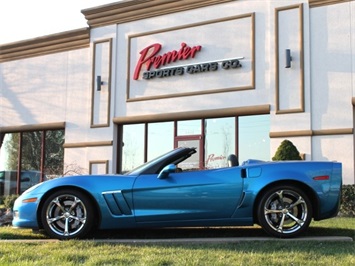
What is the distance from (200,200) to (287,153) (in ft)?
22.6

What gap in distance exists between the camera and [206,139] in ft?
46.2

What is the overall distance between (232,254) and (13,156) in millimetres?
15591

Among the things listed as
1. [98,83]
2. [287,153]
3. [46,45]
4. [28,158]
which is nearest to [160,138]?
[98,83]

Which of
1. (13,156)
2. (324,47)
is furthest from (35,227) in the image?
(13,156)

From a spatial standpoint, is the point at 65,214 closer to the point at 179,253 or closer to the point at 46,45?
the point at 179,253

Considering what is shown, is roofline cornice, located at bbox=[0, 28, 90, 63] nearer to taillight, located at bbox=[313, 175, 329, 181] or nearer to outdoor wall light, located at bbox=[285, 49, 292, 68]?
outdoor wall light, located at bbox=[285, 49, 292, 68]

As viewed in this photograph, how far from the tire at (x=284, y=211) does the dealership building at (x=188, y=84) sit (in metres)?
7.11

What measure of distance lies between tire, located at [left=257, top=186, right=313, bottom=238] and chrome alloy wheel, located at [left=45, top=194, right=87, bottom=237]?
2083 mm

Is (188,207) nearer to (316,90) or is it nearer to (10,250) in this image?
(10,250)

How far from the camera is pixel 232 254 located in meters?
4.34

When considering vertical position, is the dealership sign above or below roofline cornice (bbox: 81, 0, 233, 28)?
below

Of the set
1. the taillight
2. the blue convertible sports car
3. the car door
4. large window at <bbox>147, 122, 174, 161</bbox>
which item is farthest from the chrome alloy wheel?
large window at <bbox>147, 122, 174, 161</bbox>

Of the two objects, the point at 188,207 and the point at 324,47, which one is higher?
the point at 324,47

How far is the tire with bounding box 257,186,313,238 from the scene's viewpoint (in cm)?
520
